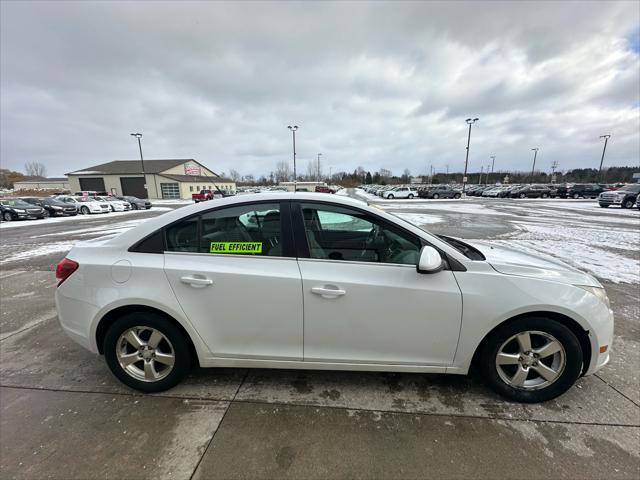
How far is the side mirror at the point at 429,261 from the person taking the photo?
208cm

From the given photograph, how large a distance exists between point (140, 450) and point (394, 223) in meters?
2.46

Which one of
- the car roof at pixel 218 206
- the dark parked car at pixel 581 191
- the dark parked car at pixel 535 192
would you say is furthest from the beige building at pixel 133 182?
the dark parked car at pixel 581 191

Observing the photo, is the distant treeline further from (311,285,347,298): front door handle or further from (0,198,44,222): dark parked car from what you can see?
(0,198,44,222): dark parked car

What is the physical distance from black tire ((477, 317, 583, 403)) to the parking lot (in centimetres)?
10

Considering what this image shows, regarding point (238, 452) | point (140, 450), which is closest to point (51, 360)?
point (140, 450)

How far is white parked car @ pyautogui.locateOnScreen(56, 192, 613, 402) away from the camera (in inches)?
86.9

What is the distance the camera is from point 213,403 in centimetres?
238

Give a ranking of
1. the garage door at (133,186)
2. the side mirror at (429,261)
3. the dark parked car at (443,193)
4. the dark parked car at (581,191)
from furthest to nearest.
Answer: the garage door at (133,186)
the dark parked car at (443,193)
the dark parked car at (581,191)
the side mirror at (429,261)

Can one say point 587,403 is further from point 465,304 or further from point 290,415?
point 290,415

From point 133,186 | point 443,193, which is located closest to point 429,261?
point 443,193

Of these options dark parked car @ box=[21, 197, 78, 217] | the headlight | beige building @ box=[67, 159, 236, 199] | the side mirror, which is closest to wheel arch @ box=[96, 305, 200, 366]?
the side mirror

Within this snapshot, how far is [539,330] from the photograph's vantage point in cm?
225

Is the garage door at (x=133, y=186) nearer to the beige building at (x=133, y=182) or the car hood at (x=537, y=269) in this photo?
the beige building at (x=133, y=182)

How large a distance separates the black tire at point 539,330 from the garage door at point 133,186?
63535 millimetres
